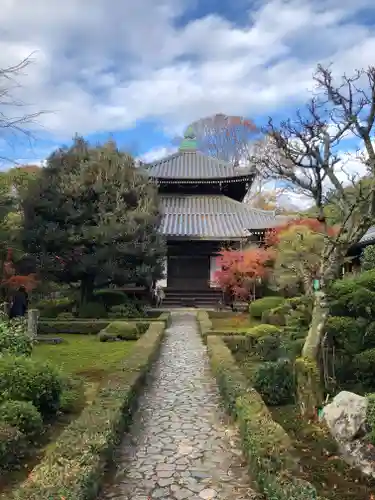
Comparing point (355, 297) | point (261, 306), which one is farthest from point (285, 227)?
point (355, 297)

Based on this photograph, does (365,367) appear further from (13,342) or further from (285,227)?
(285,227)

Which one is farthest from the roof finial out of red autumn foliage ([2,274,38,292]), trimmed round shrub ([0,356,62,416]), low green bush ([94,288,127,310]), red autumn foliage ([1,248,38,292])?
trimmed round shrub ([0,356,62,416])

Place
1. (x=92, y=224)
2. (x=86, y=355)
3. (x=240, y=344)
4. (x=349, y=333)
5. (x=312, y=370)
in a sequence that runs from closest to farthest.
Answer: (x=312, y=370), (x=349, y=333), (x=86, y=355), (x=240, y=344), (x=92, y=224)

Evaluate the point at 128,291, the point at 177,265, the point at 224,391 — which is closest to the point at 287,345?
the point at 224,391

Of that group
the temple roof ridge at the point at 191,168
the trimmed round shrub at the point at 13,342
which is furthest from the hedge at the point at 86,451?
the temple roof ridge at the point at 191,168

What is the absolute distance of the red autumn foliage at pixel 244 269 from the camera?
67.1 ft

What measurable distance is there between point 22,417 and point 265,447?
2985 millimetres

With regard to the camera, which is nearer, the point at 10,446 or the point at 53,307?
the point at 10,446

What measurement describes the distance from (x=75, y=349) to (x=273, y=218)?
53.0 ft

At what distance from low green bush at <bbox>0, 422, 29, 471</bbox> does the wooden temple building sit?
64.4 feet

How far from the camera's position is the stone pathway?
4855 millimetres

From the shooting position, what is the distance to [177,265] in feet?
88.8

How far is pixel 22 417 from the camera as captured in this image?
19.4 ft

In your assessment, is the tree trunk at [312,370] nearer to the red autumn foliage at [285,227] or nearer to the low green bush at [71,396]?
the low green bush at [71,396]
